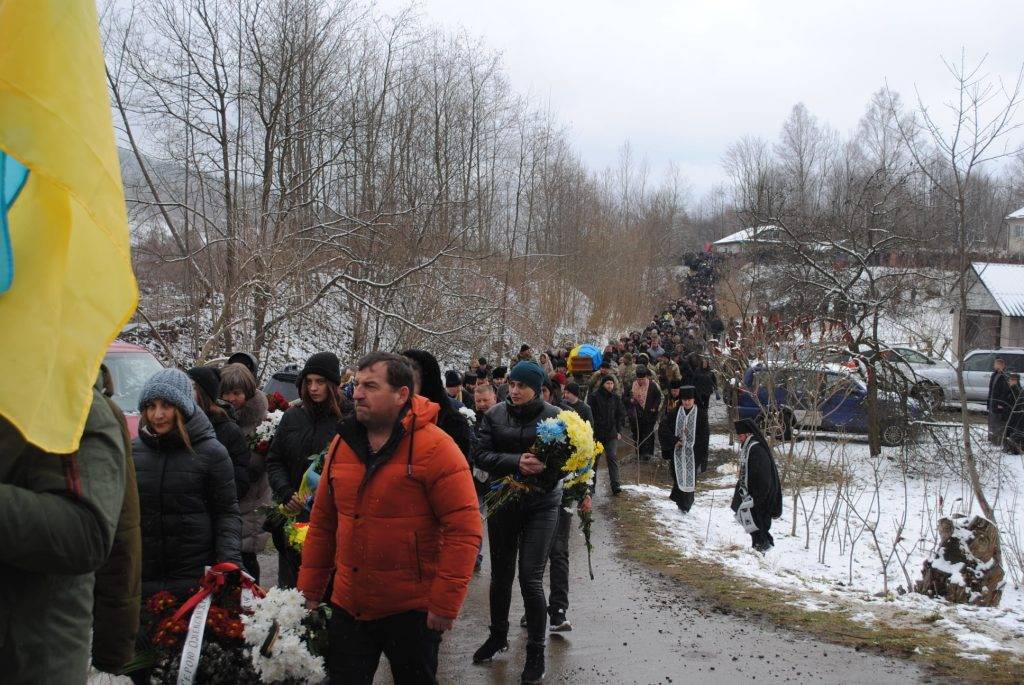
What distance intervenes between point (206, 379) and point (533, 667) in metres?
2.89

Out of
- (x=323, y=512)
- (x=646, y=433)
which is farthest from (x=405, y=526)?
(x=646, y=433)

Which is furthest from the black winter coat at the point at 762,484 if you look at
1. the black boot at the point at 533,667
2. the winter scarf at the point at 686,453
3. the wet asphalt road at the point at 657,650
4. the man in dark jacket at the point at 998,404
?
the man in dark jacket at the point at 998,404

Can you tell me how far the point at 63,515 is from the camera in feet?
7.60

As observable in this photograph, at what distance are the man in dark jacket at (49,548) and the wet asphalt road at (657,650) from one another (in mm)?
4096

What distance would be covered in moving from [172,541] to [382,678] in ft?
7.40

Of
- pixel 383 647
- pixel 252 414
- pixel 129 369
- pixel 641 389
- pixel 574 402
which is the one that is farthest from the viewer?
pixel 641 389

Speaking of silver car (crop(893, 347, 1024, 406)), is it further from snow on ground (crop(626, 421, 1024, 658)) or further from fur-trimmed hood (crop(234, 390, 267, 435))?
fur-trimmed hood (crop(234, 390, 267, 435))

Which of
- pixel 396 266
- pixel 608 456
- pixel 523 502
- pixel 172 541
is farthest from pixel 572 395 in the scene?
pixel 396 266

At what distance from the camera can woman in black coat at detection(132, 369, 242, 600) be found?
15.2 feet

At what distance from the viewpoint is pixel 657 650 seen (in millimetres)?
6961

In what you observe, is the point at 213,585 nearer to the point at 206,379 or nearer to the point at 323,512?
the point at 323,512

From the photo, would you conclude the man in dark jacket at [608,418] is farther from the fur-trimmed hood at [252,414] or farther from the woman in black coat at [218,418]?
the woman in black coat at [218,418]

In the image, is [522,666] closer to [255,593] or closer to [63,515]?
[255,593]

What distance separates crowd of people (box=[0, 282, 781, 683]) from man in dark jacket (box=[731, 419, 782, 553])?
3145 mm
